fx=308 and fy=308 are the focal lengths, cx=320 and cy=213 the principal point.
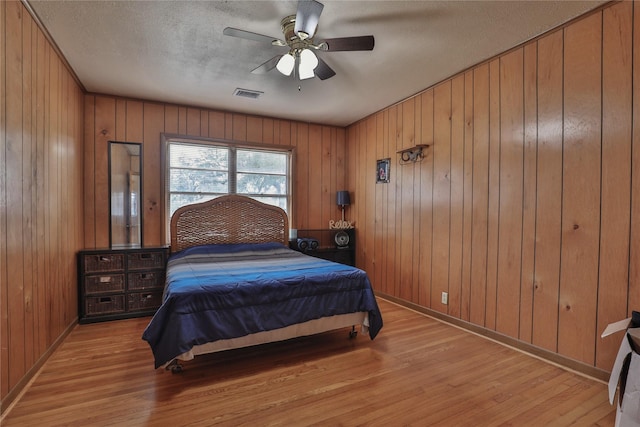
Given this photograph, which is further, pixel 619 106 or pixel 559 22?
pixel 559 22

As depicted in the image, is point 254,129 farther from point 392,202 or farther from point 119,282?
point 119,282

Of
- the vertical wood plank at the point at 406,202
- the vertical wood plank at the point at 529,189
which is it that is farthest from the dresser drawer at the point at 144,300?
the vertical wood plank at the point at 529,189

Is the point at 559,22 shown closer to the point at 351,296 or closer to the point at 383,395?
the point at 351,296

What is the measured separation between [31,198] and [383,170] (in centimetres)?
373

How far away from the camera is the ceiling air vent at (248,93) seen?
370 centimetres

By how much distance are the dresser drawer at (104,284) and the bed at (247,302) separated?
0.60 meters

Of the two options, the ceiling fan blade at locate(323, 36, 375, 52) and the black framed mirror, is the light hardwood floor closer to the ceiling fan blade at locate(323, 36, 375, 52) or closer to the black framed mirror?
the black framed mirror

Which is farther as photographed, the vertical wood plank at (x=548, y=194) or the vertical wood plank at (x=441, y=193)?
the vertical wood plank at (x=441, y=193)

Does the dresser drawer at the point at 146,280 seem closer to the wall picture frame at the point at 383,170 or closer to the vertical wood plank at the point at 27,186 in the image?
the vertical wood plank at the point at 27,186

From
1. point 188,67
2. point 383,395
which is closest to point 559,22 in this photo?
point 383,395

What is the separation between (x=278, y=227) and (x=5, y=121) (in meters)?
3.14

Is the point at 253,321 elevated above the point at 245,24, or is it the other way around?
the point at 245,24

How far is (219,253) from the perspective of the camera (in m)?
3.78

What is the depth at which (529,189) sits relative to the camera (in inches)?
103
